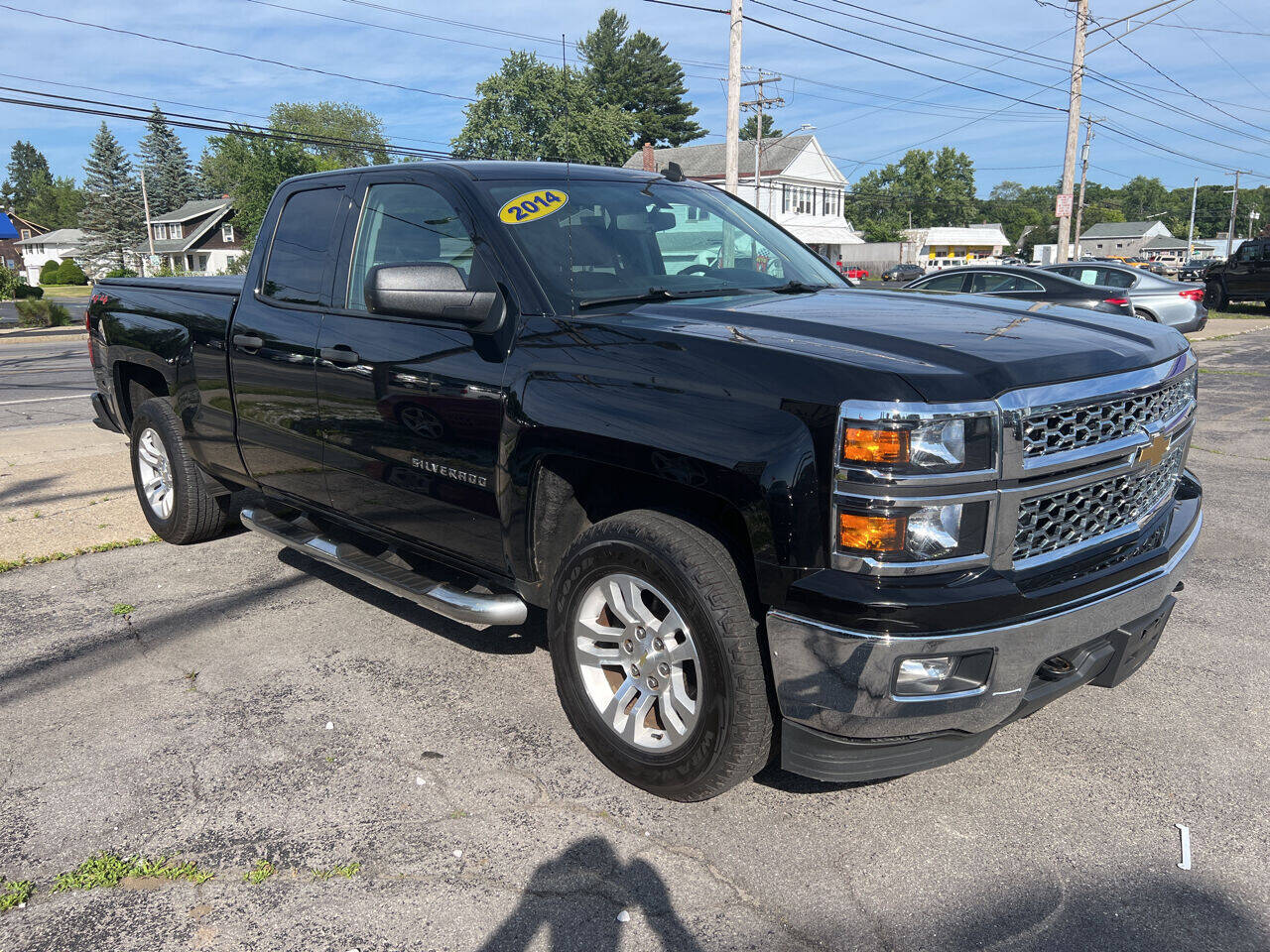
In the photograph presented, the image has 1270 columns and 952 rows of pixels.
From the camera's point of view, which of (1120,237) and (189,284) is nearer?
(189,284)

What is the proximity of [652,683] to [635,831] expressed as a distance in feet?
1.41

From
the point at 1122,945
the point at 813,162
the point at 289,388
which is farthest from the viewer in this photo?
the point at 813,162

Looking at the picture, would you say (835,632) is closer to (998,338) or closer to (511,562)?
(998,338)

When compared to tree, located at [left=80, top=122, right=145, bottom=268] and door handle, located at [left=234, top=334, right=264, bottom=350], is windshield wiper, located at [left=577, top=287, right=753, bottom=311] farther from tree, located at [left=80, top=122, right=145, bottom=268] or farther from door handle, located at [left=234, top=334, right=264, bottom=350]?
tree, located at [left=80, top=122, right=145, bottom=268]

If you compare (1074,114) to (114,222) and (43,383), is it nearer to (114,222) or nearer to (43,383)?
(43,383)

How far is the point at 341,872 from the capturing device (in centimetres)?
271

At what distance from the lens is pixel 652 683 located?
2988mm

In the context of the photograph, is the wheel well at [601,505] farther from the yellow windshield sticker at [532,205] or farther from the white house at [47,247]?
the white house at [47,247]

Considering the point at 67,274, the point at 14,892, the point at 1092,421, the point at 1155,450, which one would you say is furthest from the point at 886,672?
the point at 67,274

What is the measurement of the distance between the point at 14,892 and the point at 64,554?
Answer: 346 centimetres

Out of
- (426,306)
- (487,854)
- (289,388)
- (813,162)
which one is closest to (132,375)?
(289,388)

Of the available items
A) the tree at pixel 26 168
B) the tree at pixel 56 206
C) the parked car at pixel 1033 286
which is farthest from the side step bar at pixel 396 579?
the tree at pixel 26 168

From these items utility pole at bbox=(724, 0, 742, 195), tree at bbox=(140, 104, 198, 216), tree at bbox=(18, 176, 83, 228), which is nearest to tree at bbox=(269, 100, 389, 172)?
tree at bbox=(140, 104, 198, 216)

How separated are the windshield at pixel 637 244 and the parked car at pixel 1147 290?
1583cm
